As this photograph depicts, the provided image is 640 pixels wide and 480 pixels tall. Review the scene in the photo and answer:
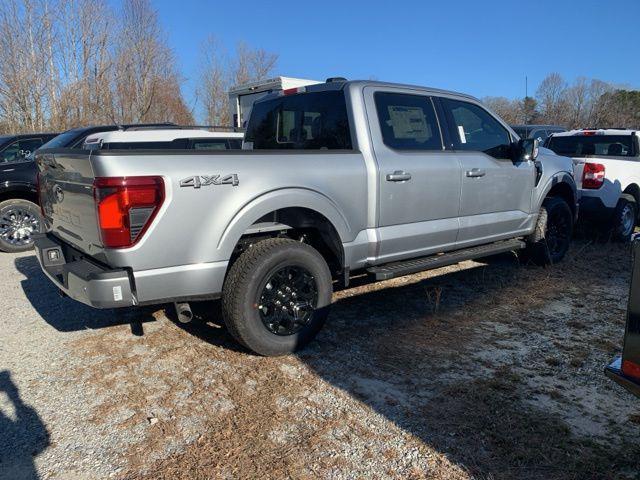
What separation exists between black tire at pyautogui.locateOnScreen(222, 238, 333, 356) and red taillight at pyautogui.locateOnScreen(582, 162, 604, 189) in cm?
531

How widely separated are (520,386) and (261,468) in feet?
5.94

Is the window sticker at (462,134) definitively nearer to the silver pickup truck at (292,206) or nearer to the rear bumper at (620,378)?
the silver pickup truck at (292,206)

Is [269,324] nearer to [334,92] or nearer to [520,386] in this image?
[520,386]

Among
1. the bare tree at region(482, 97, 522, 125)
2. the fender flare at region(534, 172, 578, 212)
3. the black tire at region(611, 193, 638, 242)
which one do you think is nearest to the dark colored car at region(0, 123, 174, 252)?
the fender flare at region(534, 172, 578, 212)

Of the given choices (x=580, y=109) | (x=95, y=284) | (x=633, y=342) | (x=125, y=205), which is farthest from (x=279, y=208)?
(x=580, y=109)

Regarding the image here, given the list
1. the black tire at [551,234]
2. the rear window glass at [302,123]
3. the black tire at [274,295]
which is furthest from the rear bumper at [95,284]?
the black tire at [551,234]

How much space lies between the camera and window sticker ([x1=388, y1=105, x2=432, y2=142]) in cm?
437

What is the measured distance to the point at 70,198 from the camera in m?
3.50

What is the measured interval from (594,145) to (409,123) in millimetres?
5485

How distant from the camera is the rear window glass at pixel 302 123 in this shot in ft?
13.9

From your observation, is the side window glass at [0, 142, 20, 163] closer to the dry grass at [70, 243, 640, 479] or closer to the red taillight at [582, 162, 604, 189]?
the dry grass at [70, 243, 640, 479]

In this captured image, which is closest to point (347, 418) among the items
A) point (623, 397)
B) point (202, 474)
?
point (202, 474)

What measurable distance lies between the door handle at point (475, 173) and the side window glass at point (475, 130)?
24 centimetres

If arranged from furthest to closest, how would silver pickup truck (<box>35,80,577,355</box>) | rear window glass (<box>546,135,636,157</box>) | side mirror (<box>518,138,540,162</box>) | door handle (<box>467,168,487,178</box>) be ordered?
rear window glass (<box>546,135,636,157</box>) < side mirror (<box>518,138,540,162</box>) < door handle (<box>467,168,487,178</box>) < silver pickup truck (<box>35,80,577,355</box>)
